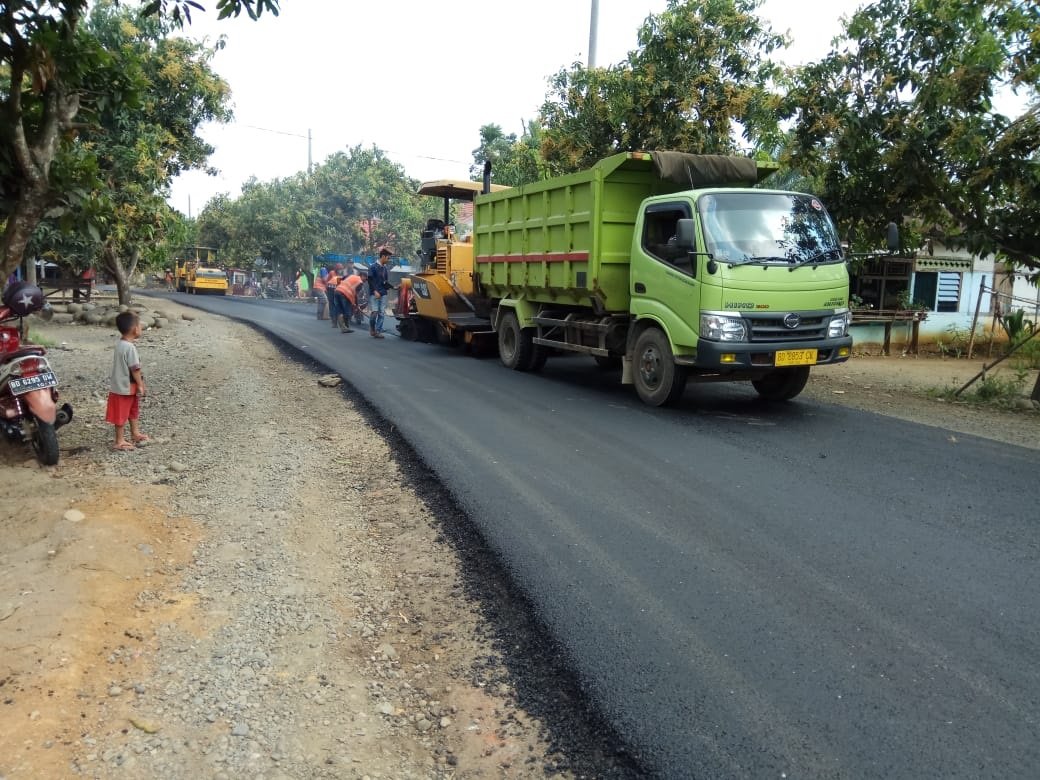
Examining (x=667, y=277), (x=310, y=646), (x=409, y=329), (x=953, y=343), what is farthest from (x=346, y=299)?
(x=310, y=646)

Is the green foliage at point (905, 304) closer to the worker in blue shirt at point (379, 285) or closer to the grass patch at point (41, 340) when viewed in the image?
the worker in blue shirt at point (379, 285)

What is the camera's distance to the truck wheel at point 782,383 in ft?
28.7

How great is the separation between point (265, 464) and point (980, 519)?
511cm

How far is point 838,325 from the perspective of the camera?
826cm

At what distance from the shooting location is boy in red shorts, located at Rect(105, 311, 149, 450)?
21.6ft

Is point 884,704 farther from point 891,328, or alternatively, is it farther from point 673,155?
point 891,328

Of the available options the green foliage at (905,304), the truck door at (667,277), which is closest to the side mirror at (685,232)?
the truck door at (667,277)

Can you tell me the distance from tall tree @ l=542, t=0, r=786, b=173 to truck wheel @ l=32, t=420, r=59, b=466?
9897 mm

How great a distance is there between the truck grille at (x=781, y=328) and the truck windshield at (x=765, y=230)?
0.54 m

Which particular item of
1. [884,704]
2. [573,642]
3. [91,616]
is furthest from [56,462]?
[884,704]

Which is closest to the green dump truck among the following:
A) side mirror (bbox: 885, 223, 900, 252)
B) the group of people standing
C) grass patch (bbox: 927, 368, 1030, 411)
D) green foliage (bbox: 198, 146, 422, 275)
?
side mirror (bbox: 885, 223, 900, 252)

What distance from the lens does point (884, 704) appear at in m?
2.94

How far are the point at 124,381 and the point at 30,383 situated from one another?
70cm

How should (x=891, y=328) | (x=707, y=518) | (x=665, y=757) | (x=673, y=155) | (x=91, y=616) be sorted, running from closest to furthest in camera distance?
(x=665, y=757) < (x=91, y=616) < (x=707, y=518) < (x=673, y=155) < (x=891, y=328)
